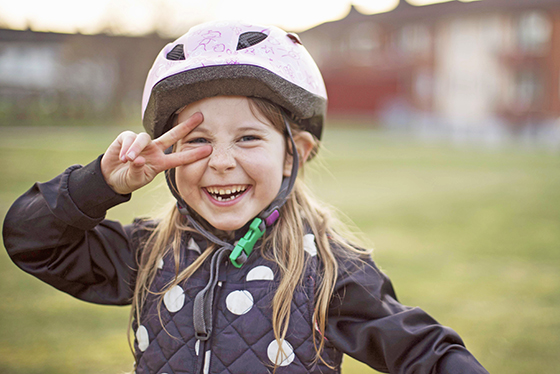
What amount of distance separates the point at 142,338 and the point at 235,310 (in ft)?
1.41

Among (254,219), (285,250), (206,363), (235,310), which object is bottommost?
(206,363)

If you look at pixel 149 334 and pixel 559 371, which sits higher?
pixel 149 334

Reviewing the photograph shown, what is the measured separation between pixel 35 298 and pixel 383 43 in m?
43.1

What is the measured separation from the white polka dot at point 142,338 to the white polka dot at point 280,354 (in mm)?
517

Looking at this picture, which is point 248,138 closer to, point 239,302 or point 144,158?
point 144,158

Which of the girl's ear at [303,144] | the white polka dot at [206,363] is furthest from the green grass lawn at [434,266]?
the white polka dot at [206,363]

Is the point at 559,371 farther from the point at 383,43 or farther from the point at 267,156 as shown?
the point at 383,43

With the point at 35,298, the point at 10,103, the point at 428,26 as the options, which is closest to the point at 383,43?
the point at 428,26

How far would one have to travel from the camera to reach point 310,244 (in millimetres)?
2105

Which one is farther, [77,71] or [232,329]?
[77,71]

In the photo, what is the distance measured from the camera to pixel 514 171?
15.4 m

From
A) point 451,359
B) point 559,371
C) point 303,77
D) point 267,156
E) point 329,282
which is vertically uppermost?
point 303,77

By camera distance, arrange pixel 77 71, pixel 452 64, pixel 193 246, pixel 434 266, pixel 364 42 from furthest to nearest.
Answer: pixel 364 42
pixel 77 71
pixel 452 64
pixel 434 266
pixel 193 246

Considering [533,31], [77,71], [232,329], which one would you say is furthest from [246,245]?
[77,71]
